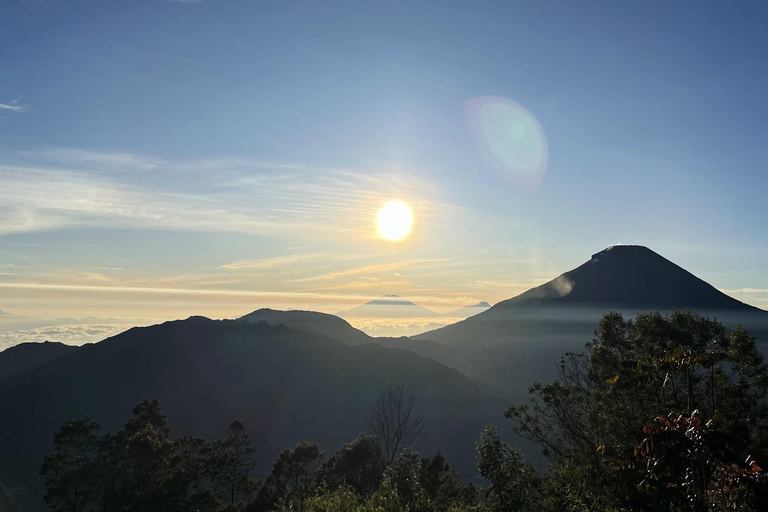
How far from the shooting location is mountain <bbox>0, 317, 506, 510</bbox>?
135375mm

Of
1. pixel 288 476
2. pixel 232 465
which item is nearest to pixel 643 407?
pixel 288 476

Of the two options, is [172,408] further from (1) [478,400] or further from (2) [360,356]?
(1) [478,400]

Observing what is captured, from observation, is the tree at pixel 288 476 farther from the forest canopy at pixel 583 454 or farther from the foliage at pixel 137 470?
the foliage at pixel 137 470

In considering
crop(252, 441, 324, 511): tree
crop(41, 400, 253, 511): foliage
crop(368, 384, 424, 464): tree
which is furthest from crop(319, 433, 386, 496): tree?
crop(41, 400, 253, 511): foliage

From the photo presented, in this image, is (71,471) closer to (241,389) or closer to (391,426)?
(391,426)

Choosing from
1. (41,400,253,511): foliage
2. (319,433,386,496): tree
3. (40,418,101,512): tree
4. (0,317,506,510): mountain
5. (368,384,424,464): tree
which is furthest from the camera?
(0,317,506,510): mountain

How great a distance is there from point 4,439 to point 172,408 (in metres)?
42.3

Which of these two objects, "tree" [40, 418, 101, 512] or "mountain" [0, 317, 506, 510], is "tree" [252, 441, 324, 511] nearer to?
"tree" [40, 418, 101, 512]

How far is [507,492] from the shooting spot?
26125 millimetres

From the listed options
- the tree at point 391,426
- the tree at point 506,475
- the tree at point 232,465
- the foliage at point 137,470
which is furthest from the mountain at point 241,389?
the tree at point 506,475

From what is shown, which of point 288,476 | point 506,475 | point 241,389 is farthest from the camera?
point 241,389

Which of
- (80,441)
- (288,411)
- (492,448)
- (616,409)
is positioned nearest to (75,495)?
(80,441)

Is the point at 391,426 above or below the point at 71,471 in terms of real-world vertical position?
below

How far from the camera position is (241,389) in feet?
534
